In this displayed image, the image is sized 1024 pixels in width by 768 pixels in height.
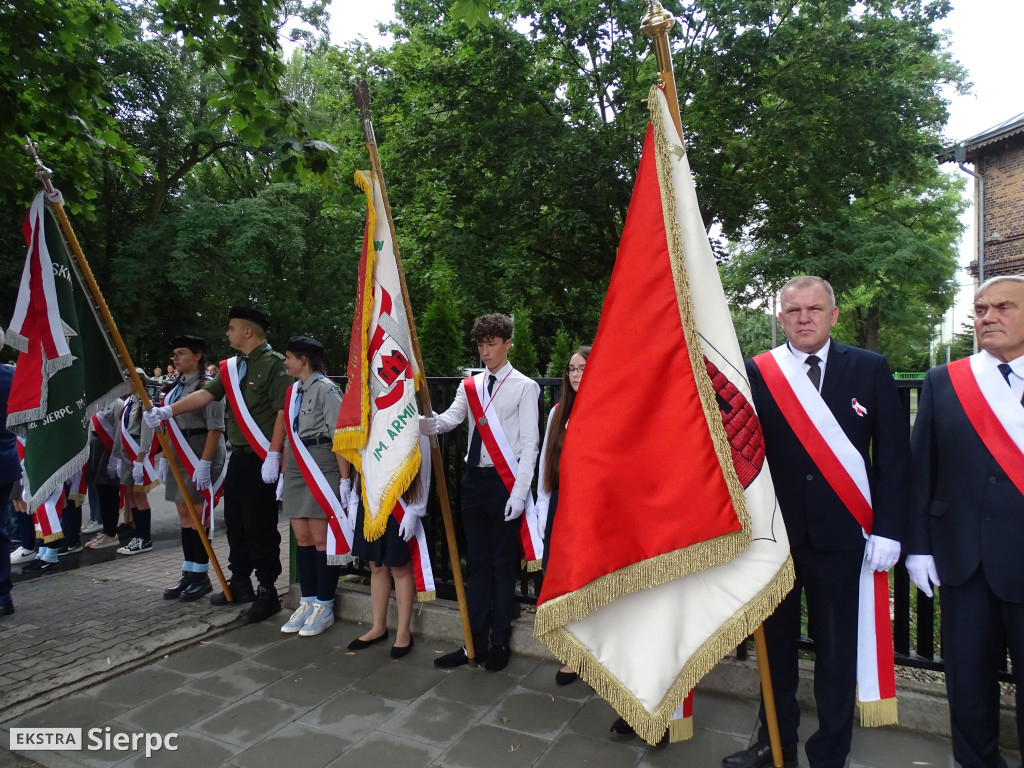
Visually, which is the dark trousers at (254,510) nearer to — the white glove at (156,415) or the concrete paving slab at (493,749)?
the white glove at (156,415)

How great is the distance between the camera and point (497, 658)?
165 inches

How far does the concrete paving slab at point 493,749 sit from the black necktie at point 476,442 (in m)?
1.43

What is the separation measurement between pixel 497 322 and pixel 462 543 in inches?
74.0

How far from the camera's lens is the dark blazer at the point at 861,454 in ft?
9.27

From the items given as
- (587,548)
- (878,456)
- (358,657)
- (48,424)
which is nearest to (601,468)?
(587,548)

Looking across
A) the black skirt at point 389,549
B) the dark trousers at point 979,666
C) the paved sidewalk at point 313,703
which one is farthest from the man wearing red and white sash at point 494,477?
the dark trousers at point 979,666

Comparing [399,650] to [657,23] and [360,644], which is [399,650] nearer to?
[360,644]

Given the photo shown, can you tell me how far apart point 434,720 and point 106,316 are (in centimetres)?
341

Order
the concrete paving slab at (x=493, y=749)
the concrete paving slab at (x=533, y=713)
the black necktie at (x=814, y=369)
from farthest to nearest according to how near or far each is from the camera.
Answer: the concrete paving slab at (x=533, y=713) < the concrete paving slab at (x=493, y=749) < the black necktie at (x=814, y=369)

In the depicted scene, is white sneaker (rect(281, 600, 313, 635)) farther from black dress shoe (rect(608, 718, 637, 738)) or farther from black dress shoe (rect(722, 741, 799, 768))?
black dress shoe (rect(722, 741, 799, 768))

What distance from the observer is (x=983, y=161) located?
78.3ft

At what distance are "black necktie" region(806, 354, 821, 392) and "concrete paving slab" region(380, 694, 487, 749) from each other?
91.5 inches

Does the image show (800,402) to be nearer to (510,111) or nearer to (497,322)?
(497,322)

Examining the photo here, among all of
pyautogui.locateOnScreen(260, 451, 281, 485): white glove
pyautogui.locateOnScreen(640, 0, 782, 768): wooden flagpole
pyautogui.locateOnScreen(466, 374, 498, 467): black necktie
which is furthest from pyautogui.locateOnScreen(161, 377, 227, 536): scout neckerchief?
pyautogui.locateOnScreen(640, 0, 782, 768): wooden flagpole
